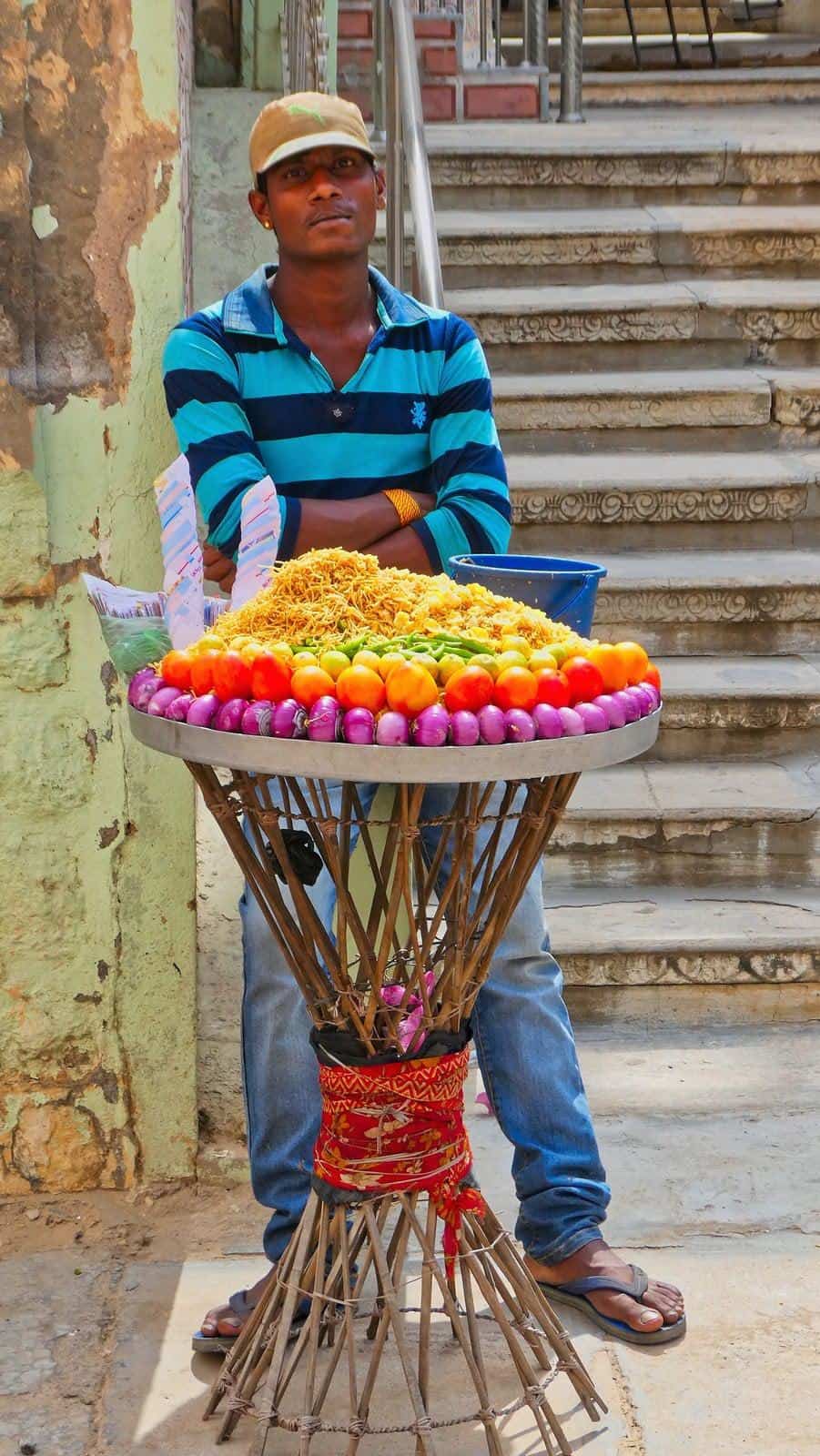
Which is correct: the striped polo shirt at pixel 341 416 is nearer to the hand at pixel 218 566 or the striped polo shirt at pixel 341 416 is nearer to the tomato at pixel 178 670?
the hand at pixel 218 566

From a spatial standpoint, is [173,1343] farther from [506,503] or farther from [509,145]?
[509,145]

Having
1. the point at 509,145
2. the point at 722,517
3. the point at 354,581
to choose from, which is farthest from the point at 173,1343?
the point at 509,145

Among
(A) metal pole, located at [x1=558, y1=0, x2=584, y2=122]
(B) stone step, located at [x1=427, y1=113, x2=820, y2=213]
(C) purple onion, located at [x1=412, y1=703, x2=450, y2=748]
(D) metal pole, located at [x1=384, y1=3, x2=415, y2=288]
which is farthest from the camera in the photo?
(A) metal pole, located at [x1=558, y1=0, x2=584, y2=122]

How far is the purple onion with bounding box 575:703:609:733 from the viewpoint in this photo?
2.08 m

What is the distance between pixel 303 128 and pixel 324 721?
1118 millimetres

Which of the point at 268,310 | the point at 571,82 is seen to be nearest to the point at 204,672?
the point at 268,310

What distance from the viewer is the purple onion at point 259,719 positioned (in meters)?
2.04

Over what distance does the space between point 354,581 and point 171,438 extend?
105cm

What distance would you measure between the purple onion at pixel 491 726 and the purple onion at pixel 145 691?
18.5 inches

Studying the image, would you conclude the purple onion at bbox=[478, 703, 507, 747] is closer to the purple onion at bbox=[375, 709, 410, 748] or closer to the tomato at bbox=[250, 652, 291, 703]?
the purple onion at bbox=[375, 709, 410, 748]

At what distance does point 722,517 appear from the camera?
5.46 metres

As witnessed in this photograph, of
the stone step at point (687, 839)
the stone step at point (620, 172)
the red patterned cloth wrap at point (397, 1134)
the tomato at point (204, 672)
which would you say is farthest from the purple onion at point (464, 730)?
the stone step at point (620, 172)

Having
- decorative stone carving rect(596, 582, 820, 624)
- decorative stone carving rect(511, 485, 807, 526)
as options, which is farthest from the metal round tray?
decorative stone carving rect(511, 485, 807, 526)

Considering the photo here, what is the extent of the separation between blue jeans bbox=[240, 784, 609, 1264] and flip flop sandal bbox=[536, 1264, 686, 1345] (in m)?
0.06
